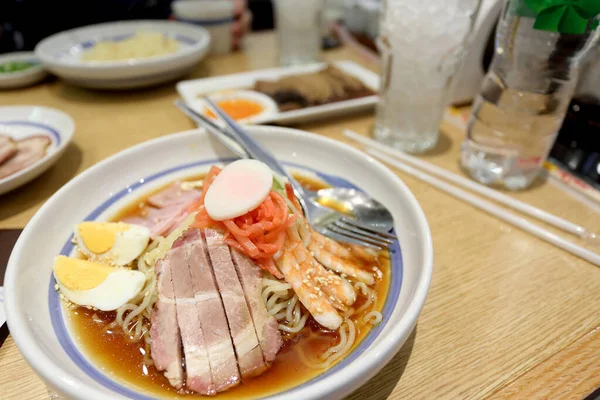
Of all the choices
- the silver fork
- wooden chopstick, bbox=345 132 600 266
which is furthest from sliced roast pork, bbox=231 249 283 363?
wooden chopstick, bbox=345 132 600 266

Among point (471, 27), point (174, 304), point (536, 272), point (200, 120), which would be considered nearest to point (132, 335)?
point (174, 304)

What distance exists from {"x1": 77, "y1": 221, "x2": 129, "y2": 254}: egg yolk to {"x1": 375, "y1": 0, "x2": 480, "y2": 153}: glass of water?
55.5 inches

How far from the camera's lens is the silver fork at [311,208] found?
1.31 m

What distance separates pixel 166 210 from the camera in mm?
1455

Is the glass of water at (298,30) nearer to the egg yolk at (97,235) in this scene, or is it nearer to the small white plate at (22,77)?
the small white plate at (22,77)

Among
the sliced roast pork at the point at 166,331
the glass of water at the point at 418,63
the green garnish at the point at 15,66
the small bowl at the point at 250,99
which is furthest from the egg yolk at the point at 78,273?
the green garnish at the point at 15,66

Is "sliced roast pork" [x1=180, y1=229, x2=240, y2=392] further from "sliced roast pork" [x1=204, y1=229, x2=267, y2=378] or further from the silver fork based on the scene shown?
the silver fork

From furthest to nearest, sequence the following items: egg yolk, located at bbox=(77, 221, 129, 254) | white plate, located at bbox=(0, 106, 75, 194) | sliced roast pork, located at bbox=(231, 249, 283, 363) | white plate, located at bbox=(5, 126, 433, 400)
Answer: white plate, located at bbox=(0, 106, 75, 194) → egg yolk, located at bbox=(77, 221, 129, 254) → sliced roast pork, located at bbox=(231, 249, 283, 363) → white plate, located at bbox=(5, 126, 433, 400)

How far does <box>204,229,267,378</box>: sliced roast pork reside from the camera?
990 millimetres

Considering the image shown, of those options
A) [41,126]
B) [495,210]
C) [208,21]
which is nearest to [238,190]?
[495,210]

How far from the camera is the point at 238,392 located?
3.06ft

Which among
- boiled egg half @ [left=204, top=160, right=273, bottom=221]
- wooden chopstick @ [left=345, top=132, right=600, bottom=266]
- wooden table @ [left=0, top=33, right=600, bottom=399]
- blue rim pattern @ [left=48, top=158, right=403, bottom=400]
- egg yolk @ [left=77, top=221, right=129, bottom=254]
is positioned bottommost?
wooden table @ [left=0, top=33, right=600, bottom=399]

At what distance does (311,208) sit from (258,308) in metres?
0.48

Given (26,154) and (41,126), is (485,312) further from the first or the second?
(41,126)
